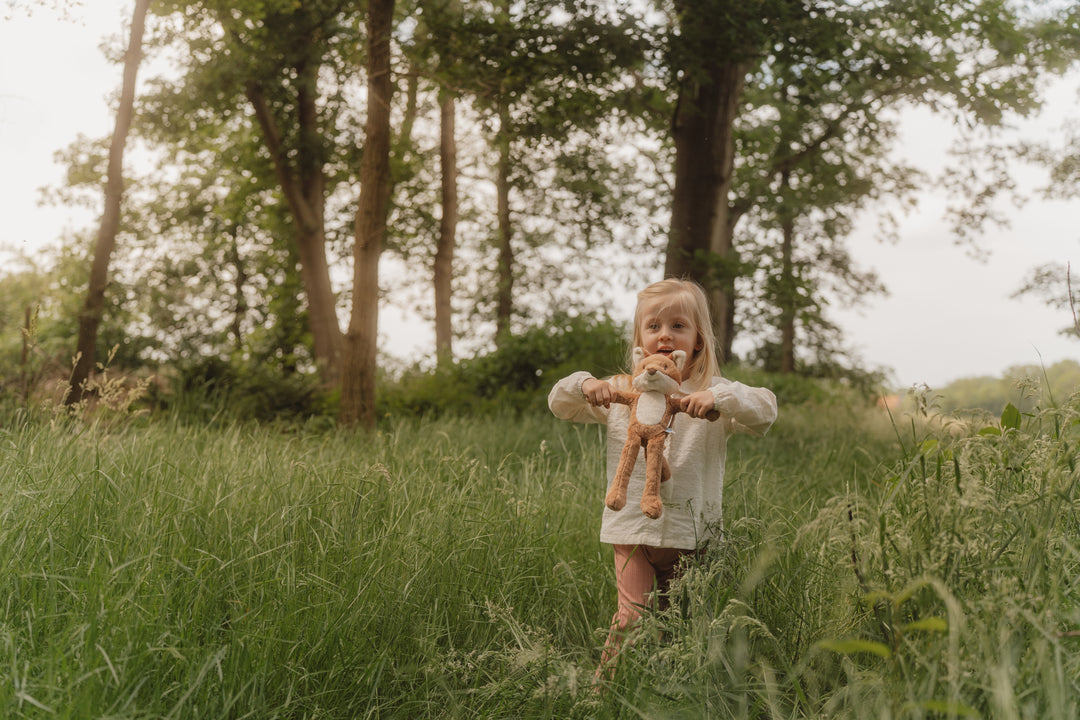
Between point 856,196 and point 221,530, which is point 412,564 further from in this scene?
point 856,196

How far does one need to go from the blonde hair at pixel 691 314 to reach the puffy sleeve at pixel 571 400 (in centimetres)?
26

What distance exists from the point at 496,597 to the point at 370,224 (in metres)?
5.84

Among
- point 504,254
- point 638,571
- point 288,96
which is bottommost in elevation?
point 638,571

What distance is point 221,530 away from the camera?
3209 millimetres

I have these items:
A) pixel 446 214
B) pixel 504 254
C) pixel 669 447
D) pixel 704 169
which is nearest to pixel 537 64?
pixel 704 169

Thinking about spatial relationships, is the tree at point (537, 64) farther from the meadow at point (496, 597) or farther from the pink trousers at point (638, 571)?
the pink trousers at point (638, 571)

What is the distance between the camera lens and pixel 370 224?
8430mm

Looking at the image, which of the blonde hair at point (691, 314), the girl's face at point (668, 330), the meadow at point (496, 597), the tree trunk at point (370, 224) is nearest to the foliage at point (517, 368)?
the tree trunk at point (370, 224)

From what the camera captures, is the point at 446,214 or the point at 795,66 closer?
the point at 795,66

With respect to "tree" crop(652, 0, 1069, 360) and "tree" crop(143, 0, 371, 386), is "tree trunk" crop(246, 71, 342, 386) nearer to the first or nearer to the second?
"tree" crop(143, 0, 371, 386)

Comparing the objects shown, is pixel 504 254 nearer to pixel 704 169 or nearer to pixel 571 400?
pixel 704 169

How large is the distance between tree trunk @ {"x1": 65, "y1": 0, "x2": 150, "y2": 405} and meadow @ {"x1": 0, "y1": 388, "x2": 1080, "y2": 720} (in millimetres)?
5816

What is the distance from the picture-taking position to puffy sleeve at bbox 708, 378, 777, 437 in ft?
9.12

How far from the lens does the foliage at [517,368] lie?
11.1m
